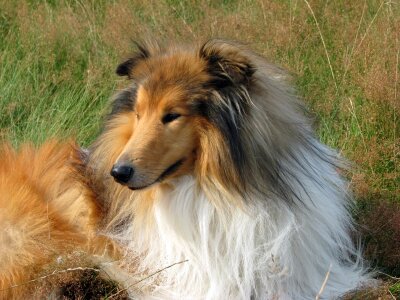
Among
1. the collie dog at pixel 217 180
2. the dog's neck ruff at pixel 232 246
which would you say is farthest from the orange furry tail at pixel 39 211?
the dog's neck ruff at pixel 232 246

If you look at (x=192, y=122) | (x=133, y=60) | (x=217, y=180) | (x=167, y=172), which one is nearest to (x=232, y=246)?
(x=217, y=180)

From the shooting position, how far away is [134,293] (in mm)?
3953

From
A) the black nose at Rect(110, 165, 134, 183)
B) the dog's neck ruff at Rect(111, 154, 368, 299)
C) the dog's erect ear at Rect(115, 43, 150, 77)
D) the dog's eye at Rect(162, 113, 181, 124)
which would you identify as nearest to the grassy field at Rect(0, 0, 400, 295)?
the dog's neck ruff at Rect(111, 154, 368, 299)

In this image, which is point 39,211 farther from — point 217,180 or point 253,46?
point 253,46

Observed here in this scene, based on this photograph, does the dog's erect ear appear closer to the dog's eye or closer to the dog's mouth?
the dog's eye

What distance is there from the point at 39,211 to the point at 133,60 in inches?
37.6

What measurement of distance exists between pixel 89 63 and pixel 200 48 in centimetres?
285

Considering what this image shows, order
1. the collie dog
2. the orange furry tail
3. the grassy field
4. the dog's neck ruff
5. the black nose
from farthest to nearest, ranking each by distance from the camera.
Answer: the grassy field → the orange furry tail → the dog's neck ruff → the collie dog → the black nose

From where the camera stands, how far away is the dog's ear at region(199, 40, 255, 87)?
3.60m

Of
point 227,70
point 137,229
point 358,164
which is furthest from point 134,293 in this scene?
point 358,164

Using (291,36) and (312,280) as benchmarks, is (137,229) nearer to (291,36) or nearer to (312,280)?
(312,280)

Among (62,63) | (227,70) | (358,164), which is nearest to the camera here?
(227,70)

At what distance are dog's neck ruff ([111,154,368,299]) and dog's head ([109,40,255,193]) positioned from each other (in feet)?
0.56

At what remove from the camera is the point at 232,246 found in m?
3.77
